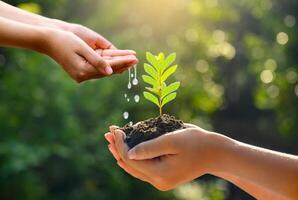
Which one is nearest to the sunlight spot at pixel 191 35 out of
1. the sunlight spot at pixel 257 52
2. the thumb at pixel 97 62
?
the sunlight spot at pixel 257 52

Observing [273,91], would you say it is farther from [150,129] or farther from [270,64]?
[150,129]

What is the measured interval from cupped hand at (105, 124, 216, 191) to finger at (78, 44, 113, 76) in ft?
0.91

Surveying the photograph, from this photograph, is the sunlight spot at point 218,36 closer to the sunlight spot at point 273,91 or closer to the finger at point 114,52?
the sunlight spot at point 273,91

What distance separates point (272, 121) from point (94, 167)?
3142mm

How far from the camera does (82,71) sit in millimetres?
1624

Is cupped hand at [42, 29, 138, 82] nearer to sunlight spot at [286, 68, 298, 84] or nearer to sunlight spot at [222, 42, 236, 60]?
sunlight spot at [286, 68, 298, 84]

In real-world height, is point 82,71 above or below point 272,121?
above

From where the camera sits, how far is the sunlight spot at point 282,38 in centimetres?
581

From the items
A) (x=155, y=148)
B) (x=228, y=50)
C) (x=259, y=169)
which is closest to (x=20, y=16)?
(x=155, y=148)

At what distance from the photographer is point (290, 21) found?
5.86 meters

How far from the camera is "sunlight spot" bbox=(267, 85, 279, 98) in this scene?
5914 mm

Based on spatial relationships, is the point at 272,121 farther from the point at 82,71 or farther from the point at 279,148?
the point at 82,71

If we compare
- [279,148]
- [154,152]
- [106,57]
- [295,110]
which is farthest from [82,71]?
[279,148]

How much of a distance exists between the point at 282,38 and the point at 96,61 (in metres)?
4.48
